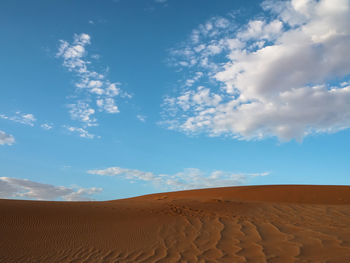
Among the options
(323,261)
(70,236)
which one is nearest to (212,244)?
(323,261)

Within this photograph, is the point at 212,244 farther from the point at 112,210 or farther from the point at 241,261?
the point at 112,210

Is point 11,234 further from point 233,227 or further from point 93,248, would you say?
point 233,227

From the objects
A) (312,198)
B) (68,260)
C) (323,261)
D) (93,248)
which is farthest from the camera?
(312,198)

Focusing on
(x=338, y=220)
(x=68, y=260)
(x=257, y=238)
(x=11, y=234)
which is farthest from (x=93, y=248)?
(x=338, y=220)

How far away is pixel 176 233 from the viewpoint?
891 centimetres

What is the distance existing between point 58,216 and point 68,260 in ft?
14.4

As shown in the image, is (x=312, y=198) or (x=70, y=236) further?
(x=312, y=198)

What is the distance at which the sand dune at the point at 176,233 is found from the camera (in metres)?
6.83

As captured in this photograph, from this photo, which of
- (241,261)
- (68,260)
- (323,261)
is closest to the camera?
(323,261)

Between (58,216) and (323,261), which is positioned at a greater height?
(58,216)

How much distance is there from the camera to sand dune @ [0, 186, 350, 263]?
6.83 m

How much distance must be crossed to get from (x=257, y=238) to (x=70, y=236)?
6156 millimetres

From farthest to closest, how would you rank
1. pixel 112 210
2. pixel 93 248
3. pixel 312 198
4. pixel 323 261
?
1. pixel 312 198
2. pixel 112 210
3. pixel 93 248
4. pixel 323 261

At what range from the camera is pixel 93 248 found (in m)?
8.16
